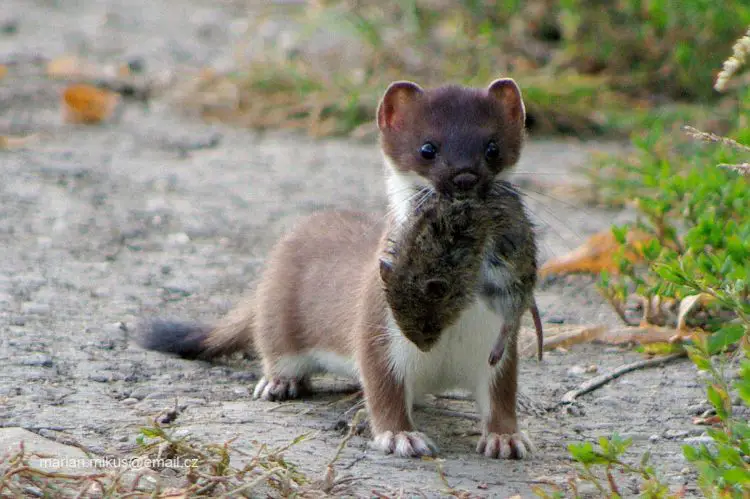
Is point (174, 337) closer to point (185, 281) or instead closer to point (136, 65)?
point (185, 281)

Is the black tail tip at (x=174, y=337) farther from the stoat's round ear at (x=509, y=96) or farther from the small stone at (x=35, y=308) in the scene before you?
the stoat's round ear at (x=509, y=96)

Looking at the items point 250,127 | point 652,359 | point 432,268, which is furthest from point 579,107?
point 432,268

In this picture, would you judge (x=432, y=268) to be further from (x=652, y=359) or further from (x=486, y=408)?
(x=652, y=359)

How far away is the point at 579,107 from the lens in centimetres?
971

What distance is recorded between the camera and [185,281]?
654 centimetres

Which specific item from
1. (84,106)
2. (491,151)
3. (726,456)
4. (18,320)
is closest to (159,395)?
(18,320)

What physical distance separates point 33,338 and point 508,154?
7.05 feet

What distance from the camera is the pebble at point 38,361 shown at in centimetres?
498

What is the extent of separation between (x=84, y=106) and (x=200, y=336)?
485 cm

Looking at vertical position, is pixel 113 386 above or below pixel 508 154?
below

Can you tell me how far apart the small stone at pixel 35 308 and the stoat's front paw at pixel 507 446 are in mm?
2290

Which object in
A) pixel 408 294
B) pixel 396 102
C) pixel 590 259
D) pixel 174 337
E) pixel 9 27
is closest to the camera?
pixel 408 294

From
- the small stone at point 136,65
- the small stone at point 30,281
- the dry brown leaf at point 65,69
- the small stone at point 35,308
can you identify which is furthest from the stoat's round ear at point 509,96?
the small stone at point 136,65

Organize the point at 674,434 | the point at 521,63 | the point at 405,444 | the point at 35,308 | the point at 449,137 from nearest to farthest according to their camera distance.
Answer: the point at 405,444 < the point at 674,434 < the point at 449,137 < the point at 35,308 < the point at 521,63
